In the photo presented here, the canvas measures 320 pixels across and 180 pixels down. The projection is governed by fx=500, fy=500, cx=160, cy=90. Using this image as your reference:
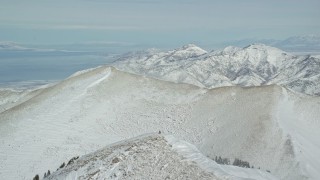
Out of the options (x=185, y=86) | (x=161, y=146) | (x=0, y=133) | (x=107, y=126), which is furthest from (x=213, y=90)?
(x=161, y=146)

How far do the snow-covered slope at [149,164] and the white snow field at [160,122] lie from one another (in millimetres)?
21851

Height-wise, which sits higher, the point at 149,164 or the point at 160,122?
the point at 149,164

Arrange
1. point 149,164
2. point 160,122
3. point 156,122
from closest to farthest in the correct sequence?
1. point 149,164
2. point 156,122
3. point 160,122

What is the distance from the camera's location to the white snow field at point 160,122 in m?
54.5

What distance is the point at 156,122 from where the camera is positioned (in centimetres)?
6481

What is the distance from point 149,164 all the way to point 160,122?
1496 inches

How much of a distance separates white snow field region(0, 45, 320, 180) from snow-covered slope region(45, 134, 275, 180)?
21851mm

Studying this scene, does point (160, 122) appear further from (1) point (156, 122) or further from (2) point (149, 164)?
(2) point (149, 164)

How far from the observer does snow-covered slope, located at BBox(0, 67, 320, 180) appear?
5453 cm

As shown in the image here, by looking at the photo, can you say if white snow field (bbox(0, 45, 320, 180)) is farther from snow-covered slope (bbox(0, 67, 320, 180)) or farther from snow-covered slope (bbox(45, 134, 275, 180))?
snow-covered slope (bbox(45, 134, 275, 180))

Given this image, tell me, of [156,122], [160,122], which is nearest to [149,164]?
[156,122]

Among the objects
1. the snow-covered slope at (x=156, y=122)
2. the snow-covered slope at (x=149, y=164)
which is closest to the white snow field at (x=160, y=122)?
the snow-covered slope at (x=156, y=122)

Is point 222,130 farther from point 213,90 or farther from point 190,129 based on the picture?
point 213,90

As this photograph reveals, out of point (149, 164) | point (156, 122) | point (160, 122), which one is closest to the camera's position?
point (149, 164)
